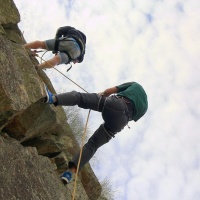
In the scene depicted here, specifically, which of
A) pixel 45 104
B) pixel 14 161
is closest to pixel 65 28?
pixel 45 104

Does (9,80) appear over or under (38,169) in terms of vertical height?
over

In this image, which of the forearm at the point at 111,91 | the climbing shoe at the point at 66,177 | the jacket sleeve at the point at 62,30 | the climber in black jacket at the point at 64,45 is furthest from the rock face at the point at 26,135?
the forearm at the point at 111,91

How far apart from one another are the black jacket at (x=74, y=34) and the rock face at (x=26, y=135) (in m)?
0.89

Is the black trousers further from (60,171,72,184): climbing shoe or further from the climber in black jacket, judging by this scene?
the climber in black jacket

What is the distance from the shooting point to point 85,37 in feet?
24.3

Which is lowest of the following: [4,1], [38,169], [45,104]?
[38,169]

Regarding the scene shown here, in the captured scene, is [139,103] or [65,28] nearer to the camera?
[139,103]

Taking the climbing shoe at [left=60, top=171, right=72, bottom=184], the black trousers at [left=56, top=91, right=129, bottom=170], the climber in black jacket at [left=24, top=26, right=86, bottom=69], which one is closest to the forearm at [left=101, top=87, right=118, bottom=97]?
the black trousers at [left=56, top=91, right=129, bottom=170]

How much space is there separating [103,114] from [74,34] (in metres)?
2.28

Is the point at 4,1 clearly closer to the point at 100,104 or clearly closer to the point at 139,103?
the point at 100,104

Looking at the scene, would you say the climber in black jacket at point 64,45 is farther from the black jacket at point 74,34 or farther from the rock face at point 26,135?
the rock face at point 26,135

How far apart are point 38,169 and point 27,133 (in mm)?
948

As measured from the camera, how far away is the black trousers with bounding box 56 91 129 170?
5.37 m

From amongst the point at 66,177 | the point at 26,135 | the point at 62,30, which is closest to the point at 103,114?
the point at 66,177
